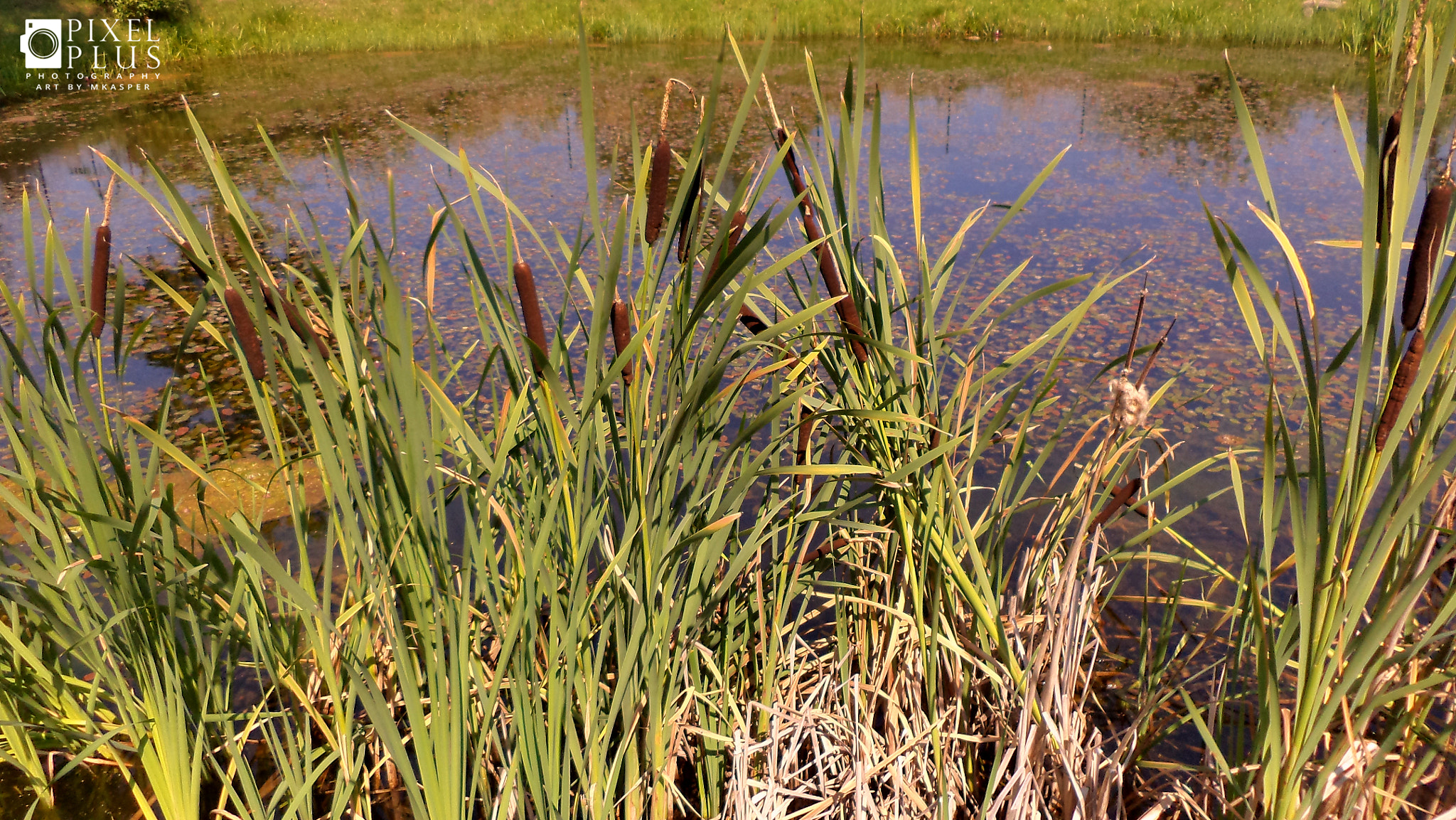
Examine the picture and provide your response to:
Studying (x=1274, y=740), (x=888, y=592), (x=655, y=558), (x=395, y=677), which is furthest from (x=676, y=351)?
(x=395, y=677)

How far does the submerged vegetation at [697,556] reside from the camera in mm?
748

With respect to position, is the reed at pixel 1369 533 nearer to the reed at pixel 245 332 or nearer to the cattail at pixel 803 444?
the cattail at pixel 803 444

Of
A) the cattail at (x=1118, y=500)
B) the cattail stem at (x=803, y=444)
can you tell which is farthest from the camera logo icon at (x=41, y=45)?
the cattail at (x=1118, y=500)

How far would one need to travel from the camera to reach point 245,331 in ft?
→ 2.59

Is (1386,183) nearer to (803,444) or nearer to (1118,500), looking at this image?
(1118,500)

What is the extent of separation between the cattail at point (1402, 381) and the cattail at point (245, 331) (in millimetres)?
907

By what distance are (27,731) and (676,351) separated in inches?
46.2

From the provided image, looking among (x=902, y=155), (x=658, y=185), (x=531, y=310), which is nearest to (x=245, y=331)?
(x=531, y=310)

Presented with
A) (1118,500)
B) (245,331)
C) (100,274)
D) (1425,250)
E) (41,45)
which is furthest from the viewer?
(41,45)

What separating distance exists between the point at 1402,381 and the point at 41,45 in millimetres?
12049

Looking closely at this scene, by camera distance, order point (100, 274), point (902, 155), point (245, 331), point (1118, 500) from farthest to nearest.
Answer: point (902, 155) < point (1118, 500) < point (100, 274) < point (245, 331)

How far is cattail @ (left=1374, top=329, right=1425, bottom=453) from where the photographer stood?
0.70 meters

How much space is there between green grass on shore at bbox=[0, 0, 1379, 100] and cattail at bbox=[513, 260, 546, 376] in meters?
9.09

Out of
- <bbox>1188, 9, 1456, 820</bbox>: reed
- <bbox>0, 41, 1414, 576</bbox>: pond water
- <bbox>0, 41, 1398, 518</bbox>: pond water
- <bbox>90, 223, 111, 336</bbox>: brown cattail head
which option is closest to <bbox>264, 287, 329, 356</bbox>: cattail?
<bbox>90, 223, 111, 336</bbox>: brown cattail head
